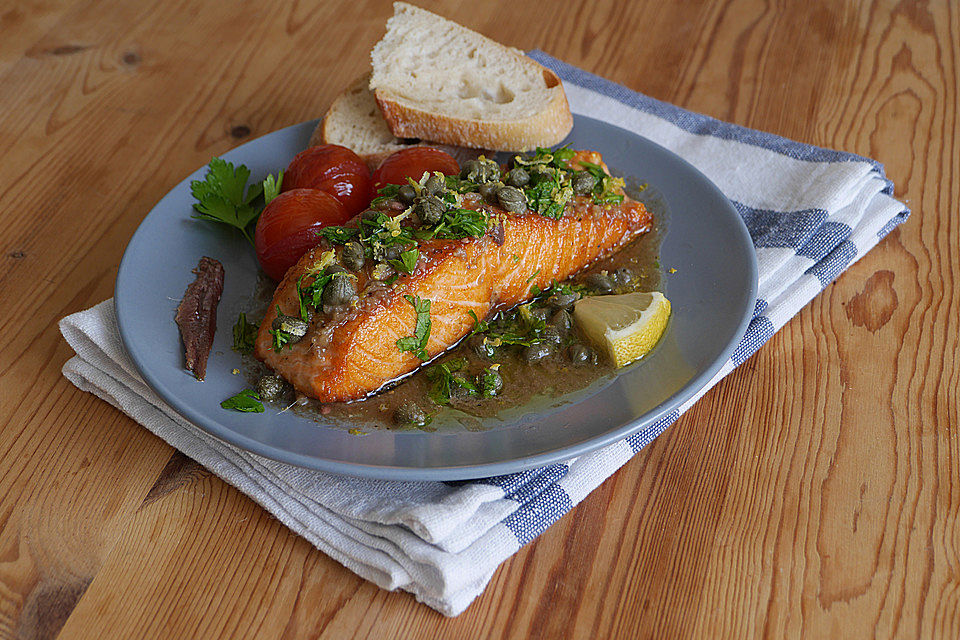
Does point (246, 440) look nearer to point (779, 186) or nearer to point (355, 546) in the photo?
point (355, 546)

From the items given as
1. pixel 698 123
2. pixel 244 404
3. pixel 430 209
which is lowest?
pixel 698 123

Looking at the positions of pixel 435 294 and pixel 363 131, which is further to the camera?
pixel 363 131

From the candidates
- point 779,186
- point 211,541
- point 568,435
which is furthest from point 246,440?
point 779,186

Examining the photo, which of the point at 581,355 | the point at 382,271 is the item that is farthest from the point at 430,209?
the point at 581,355

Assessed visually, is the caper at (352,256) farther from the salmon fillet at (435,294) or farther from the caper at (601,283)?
the caper at (601,283)

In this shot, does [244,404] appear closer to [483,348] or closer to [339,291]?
[339,291]

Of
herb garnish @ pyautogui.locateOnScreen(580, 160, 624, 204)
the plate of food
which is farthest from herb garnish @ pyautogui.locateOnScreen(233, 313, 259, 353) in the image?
herb garnish @ pyautogui.locateOnScreen(580, 160, 624, 204)

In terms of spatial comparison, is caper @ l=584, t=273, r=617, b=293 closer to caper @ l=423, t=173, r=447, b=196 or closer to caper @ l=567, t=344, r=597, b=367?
caper @ l=567, t=344, r=597, b=367
